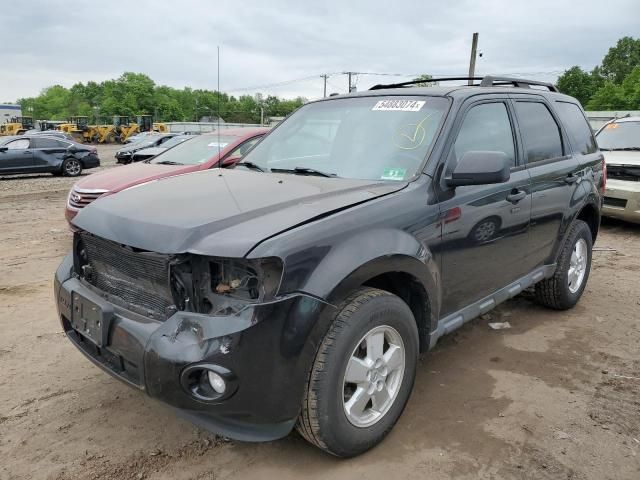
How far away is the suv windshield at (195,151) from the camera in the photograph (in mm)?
7531

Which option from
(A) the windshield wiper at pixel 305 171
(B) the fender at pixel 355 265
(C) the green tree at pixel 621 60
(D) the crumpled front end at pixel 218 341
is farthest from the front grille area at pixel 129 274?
(C) the green tree at pixel 621 60

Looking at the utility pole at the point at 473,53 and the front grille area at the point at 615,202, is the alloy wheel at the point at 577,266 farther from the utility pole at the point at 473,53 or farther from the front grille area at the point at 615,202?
the utility pole at the point at 473,53

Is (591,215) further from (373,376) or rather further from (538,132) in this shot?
(373,376)

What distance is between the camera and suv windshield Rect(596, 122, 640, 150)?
8.67m

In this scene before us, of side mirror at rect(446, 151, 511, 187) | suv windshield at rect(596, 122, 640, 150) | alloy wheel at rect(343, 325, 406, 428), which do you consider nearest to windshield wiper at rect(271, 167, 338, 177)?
side mirror at rect(446, 151, 511, 187)

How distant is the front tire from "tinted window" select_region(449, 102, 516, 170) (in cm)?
105

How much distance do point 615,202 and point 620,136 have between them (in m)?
1.74

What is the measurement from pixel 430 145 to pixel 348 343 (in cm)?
133

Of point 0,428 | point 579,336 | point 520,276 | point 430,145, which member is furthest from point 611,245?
point 0,428

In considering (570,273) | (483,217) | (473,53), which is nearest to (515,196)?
(483,217)

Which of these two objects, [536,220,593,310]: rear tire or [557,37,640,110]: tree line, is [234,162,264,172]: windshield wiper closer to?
[536,220,593,310]: rear tire

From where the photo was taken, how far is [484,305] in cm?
345

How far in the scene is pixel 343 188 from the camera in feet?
9.20

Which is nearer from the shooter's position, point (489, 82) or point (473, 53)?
point (489, 82)
